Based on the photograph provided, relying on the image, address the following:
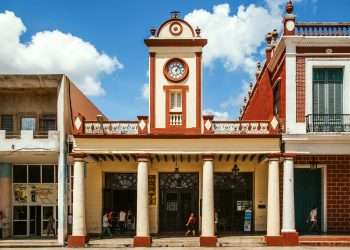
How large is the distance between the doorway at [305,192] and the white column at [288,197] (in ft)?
8.29

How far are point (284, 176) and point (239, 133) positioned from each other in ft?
8.63

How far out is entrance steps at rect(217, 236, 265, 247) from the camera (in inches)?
970

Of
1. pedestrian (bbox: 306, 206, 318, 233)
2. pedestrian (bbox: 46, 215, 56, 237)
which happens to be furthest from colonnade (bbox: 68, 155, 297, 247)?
pedestrian (bbox: 46, 215, 56, 237)

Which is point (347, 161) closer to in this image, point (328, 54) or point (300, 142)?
point (300, 142)

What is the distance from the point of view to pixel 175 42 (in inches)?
1025

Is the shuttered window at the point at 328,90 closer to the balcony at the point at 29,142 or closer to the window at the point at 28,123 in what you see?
the balcony at the point at 29,142

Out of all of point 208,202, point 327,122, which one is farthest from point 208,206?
point 327,122

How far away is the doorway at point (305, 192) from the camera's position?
26.9 metres

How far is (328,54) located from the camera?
2484cm

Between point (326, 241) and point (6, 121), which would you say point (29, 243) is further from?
point (326, 241)

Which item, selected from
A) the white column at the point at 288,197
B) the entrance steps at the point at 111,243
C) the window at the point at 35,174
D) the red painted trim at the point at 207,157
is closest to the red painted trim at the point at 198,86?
the red painted trim at the point at 207,157

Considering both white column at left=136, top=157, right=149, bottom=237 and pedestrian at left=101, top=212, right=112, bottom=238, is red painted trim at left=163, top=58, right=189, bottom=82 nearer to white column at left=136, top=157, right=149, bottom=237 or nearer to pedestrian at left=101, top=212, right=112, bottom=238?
white column at left=136, top=157, right=149, bottom=237

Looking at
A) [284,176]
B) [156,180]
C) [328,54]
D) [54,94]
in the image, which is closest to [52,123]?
[54,94]

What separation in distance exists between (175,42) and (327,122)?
7.55 meters
